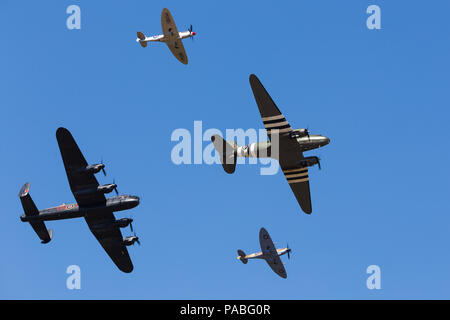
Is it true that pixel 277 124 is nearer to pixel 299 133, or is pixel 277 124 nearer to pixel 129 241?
pixel 299 133

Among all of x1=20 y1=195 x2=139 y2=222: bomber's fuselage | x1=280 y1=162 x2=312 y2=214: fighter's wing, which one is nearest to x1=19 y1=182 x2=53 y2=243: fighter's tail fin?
x1=20 y1=195 x2=139 y2=222: bomber's fuselage

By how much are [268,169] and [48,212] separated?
763 inches

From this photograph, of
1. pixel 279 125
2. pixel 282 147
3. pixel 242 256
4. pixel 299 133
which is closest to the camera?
pixel 299 133

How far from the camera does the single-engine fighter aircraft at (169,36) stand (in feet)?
212

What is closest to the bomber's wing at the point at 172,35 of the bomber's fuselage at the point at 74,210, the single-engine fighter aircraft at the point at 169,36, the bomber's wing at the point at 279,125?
the single-engine fighter aircraft at the point at 169,36

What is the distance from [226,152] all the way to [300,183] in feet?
23.6

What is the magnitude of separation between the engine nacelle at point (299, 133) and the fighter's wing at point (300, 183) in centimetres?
411

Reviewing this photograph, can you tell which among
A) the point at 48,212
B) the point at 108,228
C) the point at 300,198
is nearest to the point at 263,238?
the point at 300,198

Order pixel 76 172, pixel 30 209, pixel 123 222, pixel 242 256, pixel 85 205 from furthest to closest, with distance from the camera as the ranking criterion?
pixel 242 256 → pixel 123 222 → pixel 30 209 → pixel 85 205 → pixel 76 172

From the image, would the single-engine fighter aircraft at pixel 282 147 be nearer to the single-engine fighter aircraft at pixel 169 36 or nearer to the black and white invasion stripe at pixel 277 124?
the black and white invasion stripe at pixel 277 124

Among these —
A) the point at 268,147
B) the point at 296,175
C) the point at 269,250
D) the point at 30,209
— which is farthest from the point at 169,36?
the point at 269,250

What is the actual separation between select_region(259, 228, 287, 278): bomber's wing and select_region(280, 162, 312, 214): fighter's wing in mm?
14789

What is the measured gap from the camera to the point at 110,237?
59.2 m

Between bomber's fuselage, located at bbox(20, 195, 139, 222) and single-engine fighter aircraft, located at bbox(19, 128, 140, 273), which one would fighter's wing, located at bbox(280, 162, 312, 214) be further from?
bomber's fuselage, located at bbox(20, 195, 139, 222)
